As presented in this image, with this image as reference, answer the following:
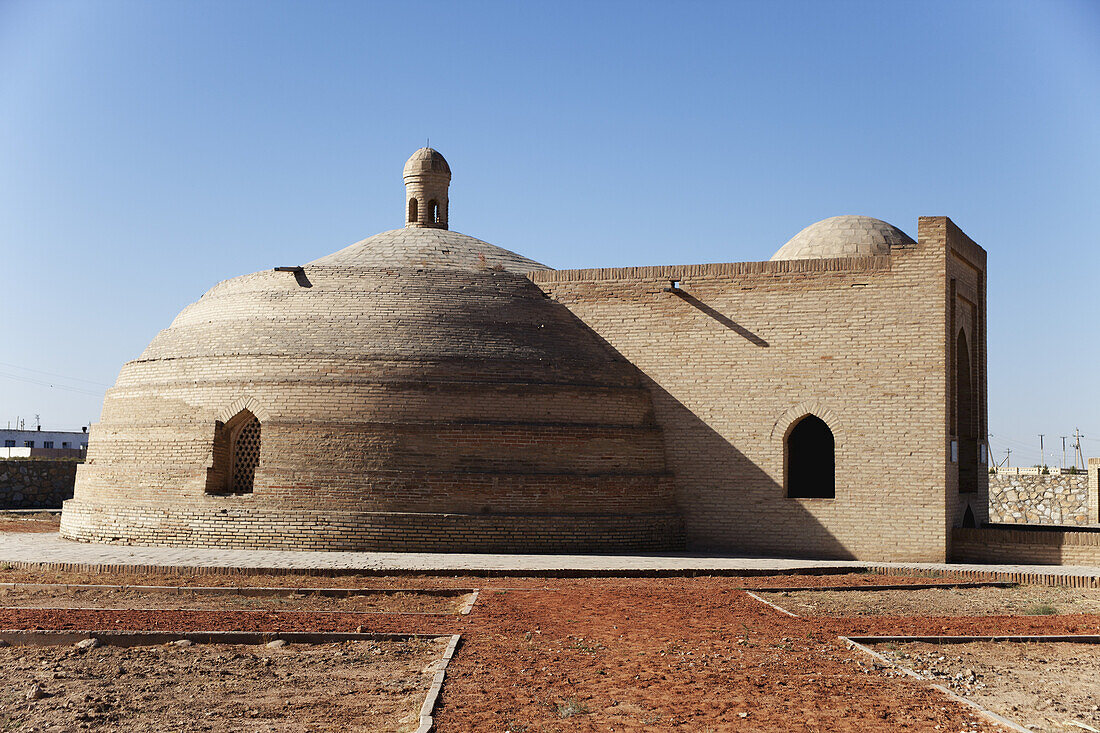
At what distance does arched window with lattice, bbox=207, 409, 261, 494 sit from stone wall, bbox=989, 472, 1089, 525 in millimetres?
17512

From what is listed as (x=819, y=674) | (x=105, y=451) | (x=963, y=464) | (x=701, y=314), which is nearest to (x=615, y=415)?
(x=701, y=314)

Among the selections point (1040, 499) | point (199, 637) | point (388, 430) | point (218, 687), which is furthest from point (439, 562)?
point (1040, 499)

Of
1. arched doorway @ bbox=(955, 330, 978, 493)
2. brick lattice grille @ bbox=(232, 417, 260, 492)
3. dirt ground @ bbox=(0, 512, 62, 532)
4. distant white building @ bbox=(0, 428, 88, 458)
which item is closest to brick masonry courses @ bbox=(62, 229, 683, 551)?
brick lattice grille @ bbox=(232, 417, 260, 492)

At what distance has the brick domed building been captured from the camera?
55.4 feet

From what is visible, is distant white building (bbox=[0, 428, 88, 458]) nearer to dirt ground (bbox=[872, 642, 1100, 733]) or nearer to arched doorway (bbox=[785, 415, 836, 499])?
arched doorway (bbox=[785, 415, 836, 499])

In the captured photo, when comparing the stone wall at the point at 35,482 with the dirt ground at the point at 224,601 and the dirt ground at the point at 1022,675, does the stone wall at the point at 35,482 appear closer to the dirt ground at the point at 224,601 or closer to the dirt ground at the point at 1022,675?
the dirt ground at the point at 224,601

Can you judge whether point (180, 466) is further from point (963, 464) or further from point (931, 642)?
point (963, 464)

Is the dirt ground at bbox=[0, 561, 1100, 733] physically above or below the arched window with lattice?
below

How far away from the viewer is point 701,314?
18.4m

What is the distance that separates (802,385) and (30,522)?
638 inches

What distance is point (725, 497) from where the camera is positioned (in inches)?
709

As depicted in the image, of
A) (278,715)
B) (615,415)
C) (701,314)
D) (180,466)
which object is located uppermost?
(701,314)

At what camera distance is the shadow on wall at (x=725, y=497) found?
57.4ft

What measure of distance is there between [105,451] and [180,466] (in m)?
2.07
